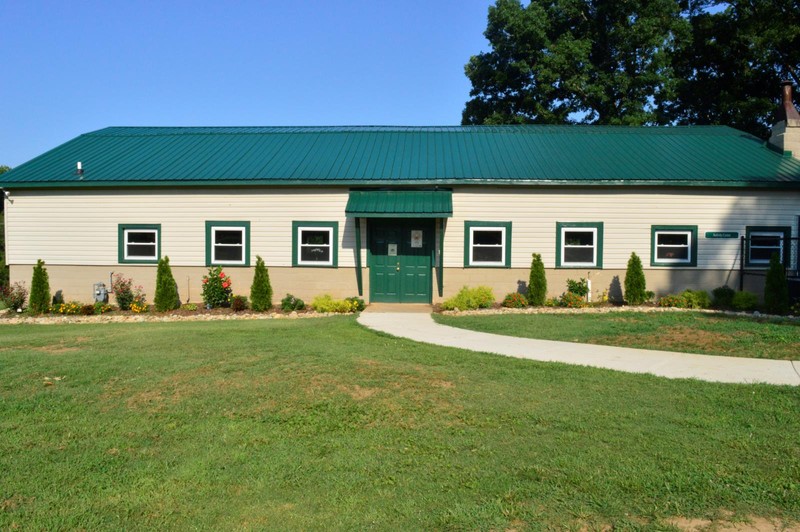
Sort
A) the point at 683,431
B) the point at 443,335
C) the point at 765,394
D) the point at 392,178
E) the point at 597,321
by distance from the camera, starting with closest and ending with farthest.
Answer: the point at 683,431, the point at 765,394, the point at 443,335, the point at 597,321, the point at 392,178

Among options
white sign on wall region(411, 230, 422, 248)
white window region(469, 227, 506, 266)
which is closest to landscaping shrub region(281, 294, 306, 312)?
white sign on wall region(411, 230, 422, 248)

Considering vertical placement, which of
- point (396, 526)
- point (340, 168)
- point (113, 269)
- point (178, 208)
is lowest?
point (396, 526)

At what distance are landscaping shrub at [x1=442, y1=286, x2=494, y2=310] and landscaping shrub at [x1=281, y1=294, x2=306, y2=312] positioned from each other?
13.0ft

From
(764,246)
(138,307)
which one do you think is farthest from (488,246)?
(138,307)

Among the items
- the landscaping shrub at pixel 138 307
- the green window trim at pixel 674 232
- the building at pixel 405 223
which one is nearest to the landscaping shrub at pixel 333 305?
the building at pixel 405 223

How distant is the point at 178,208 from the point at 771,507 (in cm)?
1673

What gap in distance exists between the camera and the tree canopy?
28.7 m

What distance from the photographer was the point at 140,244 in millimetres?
18141

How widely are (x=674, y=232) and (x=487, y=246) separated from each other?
211 inches

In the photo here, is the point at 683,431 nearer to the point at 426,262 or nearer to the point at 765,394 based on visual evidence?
the point at 765,394

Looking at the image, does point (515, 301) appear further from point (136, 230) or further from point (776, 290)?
point (136, 230)

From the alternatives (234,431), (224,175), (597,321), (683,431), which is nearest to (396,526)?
(234,431)

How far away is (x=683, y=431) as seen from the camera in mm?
5809

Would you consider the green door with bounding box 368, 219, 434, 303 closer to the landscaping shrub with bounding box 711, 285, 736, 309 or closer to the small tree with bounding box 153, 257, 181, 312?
the small tree with bounding box 153, 257, 181, 312
